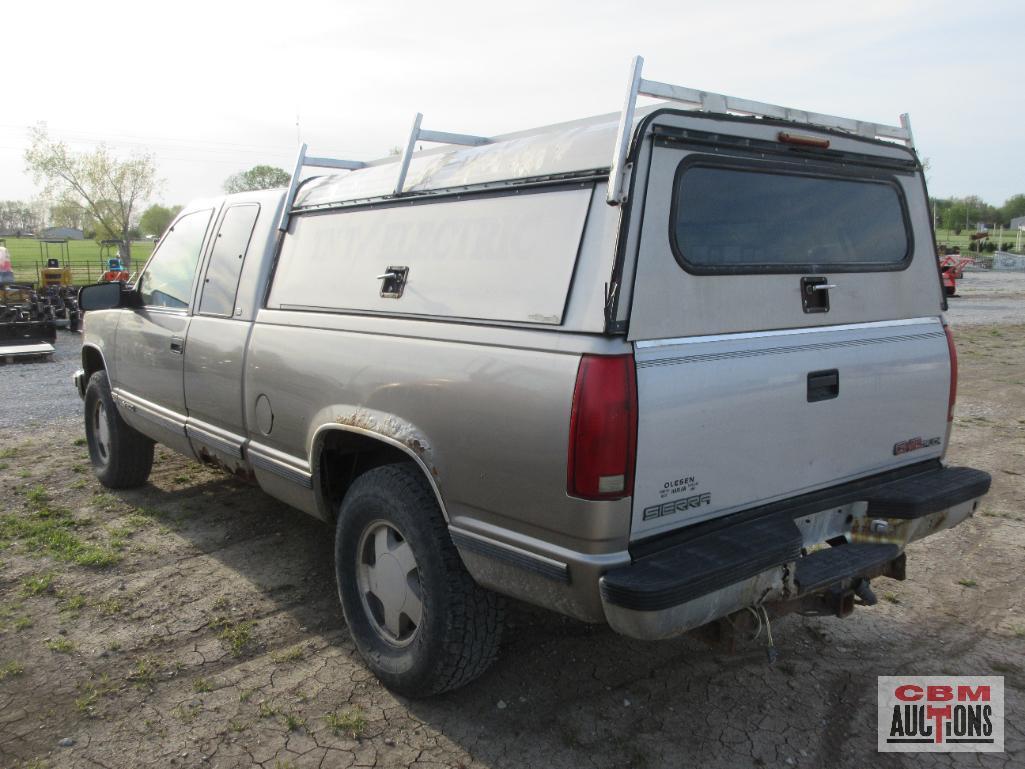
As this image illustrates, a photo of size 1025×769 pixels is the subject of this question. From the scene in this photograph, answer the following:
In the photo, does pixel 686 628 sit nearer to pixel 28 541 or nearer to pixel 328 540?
pixel 328 540

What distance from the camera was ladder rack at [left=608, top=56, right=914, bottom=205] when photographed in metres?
2.57

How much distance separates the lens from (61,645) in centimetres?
368

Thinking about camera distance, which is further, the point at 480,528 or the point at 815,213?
the point at 815,213

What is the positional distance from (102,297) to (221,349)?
130 centimetres

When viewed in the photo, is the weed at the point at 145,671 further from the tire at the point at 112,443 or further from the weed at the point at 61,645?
the tire at the point at 112,443

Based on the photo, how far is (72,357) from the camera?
1329cm

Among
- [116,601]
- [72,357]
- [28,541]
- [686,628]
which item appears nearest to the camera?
[686,628]

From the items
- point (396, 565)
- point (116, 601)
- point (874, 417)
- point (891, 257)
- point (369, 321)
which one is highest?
point (891, 257)

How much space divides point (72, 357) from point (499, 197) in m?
12.4

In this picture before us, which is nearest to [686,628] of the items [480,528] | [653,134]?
[480,528]

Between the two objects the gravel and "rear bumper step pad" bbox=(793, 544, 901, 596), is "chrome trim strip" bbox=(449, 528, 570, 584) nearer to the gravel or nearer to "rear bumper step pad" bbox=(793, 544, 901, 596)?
"rear bumper step pad" bbox=(793, 544, 901, 596)

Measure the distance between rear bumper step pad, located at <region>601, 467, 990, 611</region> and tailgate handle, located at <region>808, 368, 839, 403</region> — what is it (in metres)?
0.44

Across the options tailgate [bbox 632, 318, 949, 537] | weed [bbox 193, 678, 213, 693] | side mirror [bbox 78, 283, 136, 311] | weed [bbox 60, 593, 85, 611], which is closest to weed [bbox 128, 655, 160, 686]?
weed [bbox 193, 678, 213, 693]

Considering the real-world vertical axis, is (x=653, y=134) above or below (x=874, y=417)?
above
